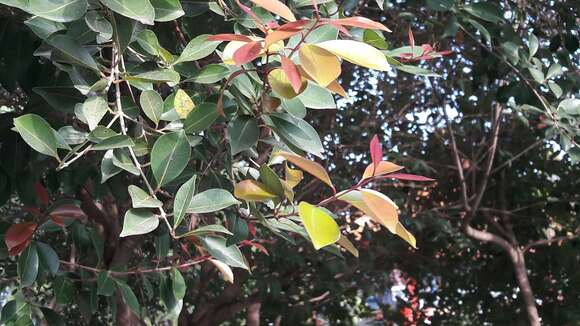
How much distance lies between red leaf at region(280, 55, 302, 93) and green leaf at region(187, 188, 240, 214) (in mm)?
301

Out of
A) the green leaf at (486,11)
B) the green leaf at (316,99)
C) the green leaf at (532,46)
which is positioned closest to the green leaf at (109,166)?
the green leaf at (316,99)

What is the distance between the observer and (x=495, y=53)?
275 cm

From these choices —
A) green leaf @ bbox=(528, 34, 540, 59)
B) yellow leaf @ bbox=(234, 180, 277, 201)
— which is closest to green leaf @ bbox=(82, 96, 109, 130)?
yellow leaf @ bbox=(234, 180, 277, 201)

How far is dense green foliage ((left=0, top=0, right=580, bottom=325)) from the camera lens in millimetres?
1085

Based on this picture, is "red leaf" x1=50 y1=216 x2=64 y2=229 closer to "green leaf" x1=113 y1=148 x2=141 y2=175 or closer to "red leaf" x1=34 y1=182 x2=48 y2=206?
"red leaf" x1=34 y1=182 x2=48 y2=206

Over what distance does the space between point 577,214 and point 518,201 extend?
0.47 m

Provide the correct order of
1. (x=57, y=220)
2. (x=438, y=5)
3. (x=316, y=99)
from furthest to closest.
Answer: (x=438, y=5) < (x=57, y=220) < (x=316, y=99)

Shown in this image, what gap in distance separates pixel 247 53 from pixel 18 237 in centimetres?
87

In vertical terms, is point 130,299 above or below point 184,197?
below

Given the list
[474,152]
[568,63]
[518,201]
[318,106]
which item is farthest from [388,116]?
[318,106]

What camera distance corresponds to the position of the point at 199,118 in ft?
3.82

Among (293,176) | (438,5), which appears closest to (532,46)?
(438,5)

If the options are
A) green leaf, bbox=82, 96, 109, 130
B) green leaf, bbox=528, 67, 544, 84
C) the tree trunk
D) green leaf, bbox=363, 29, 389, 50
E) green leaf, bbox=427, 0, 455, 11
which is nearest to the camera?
green leaf, bbox=82, 96, 109, 130

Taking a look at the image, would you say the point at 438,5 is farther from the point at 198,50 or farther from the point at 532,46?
the point at 198,50
